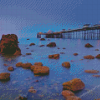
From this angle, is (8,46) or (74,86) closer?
(74,86)

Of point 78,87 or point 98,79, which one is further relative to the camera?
point 98,79

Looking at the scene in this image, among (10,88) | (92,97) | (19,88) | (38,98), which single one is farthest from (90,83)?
(10,88)

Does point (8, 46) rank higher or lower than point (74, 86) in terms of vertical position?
lower

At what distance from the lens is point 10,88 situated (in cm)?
361

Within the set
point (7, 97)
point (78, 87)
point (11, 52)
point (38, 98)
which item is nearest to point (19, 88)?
point (7, 97)

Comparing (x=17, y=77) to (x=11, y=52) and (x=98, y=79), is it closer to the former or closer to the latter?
(x=98, y=79)

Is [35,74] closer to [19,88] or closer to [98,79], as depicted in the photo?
[19,88]

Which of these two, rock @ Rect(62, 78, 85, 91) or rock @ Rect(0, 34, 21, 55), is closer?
rock @ Rect(62, 78, 85, 91)

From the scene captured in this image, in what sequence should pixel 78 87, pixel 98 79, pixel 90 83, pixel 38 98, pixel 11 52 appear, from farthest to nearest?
1. pixel 11 52
2. pixel 98 79
3. pixel 90 83
4. pixel 78 87
5. pixel 38 98

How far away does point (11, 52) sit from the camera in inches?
474

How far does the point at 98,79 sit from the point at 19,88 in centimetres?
253

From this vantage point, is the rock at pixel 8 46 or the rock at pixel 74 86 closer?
the rock at pixel 74 86

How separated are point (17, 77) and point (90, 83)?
245cm

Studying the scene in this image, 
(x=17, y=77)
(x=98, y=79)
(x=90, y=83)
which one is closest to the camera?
(x=90, y=83)
